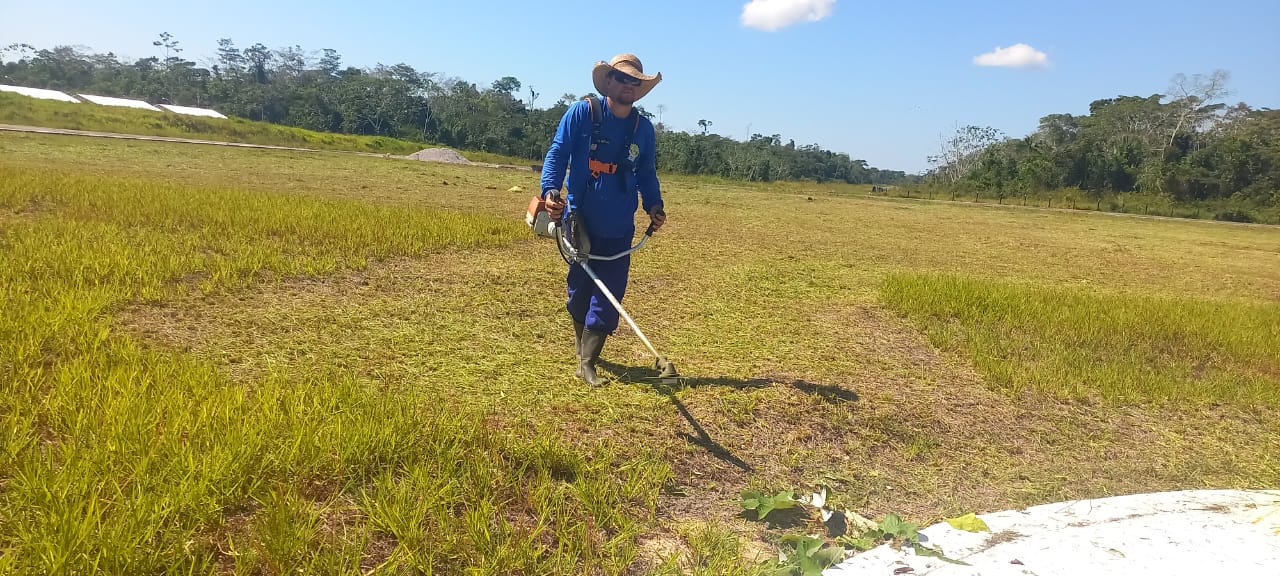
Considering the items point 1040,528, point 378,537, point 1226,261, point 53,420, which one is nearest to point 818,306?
point 1040,528

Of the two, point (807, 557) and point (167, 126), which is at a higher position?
point (167, 126)

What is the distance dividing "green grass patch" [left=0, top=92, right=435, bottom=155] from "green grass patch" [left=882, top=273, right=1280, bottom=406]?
124 ft

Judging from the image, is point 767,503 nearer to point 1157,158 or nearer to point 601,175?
point 601,175

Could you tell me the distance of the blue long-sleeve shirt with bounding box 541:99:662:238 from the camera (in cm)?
322

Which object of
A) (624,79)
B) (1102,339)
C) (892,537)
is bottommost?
(892,537)

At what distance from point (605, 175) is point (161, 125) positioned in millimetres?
41337

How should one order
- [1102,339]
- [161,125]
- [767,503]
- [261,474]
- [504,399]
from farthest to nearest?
[161,125], [1102,339], [504,399], [767,503], [261,474]

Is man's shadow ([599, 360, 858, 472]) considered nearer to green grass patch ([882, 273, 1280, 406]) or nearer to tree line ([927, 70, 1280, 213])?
green grass patch ([882, 273, 1280, 406])

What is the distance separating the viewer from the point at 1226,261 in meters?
11.8

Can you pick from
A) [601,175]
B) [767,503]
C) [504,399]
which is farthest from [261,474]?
[601,175]

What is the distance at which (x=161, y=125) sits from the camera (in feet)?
115

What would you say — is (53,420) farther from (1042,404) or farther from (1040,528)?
(1042,404)

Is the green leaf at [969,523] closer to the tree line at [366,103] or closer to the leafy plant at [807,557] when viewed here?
the leafy plant at [807,557]

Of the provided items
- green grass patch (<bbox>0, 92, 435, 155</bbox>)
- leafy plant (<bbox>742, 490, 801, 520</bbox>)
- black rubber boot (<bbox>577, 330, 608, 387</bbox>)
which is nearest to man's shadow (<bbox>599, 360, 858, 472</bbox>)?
black rubber boot (<bbox>577, 330, 608, 387</bbox>)
